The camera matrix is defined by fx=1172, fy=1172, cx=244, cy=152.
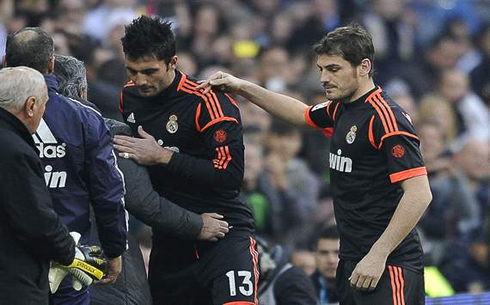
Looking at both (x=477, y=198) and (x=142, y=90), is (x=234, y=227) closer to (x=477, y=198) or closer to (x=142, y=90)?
(x=142, y=90)

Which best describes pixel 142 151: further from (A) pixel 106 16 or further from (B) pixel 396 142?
(A) pixel 106 16

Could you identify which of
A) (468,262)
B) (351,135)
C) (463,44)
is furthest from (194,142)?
(463,44)

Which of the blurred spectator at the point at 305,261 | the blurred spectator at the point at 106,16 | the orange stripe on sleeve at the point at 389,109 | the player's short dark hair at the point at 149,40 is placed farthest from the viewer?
the blurred spectator at the point at 106,16

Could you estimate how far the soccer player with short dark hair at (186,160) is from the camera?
6707 mm

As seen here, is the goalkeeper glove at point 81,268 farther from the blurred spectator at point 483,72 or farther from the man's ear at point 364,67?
the blurred spectator at point 483,72

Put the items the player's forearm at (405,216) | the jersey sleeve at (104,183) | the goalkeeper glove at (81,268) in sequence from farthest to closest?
the player's forearm at (405,216)
the jersey sleeve at (104,183)
the goalkeeper glove at (81,268)

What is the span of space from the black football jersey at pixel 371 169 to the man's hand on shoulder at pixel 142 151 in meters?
0.98

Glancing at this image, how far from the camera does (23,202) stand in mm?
5395

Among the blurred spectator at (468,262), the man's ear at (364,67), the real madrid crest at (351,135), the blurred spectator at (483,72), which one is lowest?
the blurred spectator at (468,262)

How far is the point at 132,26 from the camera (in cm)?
671

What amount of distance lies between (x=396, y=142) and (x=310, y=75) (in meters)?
8.09

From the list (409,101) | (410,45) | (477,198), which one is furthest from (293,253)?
(410,45)

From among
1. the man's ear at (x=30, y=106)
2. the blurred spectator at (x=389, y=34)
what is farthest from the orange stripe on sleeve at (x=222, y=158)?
the blurred spectator at (x=389, y=34)

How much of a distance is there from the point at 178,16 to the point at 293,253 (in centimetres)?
453
